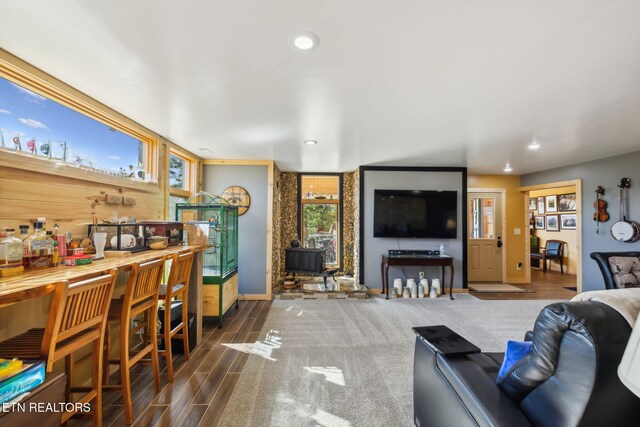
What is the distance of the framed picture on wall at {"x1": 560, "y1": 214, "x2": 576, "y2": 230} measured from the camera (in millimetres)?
6958

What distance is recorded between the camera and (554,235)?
7480mm

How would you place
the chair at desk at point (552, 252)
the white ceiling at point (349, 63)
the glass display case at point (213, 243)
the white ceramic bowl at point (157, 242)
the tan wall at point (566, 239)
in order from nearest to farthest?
the white ceiling at point (349, 63) < the white ceramic bowl at point (157, 242) < the glass display case at point (213, 243) < the tan wall at point (566, 239) < the chair at desk at point (552, 252)

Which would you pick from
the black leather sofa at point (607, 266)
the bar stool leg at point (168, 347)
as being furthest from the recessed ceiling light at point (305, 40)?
the black leather sofa at point (607, 266)

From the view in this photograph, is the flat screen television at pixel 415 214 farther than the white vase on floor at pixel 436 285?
Yes

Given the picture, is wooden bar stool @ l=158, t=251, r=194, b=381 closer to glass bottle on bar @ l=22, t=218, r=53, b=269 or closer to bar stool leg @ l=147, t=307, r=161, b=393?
bar stool leg @ l=147, t=307, r=161, b=393

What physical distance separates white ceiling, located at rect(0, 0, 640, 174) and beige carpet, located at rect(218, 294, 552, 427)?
240 centimetres

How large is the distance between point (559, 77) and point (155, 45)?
274cm

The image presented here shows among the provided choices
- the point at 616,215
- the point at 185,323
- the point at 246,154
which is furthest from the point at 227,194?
the point at 616,215

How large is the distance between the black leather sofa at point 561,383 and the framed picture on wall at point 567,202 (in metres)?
8.07

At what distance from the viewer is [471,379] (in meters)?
1.20

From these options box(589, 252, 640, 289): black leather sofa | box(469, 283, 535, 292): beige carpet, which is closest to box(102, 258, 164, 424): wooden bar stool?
box(589, 252, 640, 289): black leather sofa

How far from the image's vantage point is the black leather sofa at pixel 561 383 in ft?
2.72

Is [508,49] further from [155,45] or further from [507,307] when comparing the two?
[507,307]

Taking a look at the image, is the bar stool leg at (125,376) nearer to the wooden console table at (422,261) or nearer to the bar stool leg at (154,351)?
the bar stool leg at (154,351)
